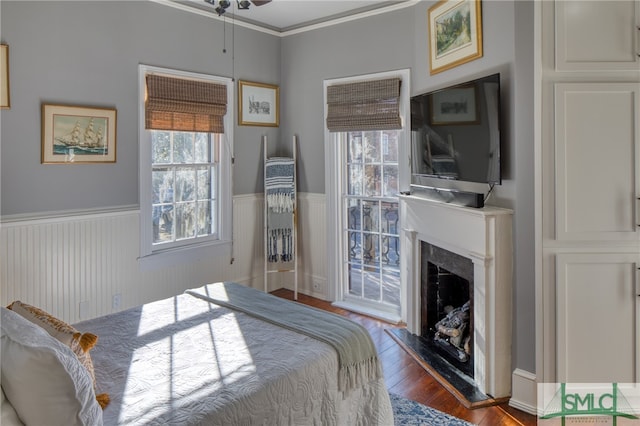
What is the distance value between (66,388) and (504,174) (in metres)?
2.44

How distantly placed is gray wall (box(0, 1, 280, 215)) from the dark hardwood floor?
2.41 metres

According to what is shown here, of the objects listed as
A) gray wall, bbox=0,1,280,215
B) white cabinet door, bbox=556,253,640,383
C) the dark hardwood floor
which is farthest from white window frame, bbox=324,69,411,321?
white cabinet door, bbox=556,253,640,383

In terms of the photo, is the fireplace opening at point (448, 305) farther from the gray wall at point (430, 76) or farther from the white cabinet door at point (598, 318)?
the white cabinet door at point (598, 318)

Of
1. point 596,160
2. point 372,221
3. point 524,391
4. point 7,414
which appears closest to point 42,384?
point 7,414

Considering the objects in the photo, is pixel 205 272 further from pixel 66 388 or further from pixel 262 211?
pixel 66 388

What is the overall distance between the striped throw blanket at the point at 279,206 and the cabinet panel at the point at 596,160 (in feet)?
9.03

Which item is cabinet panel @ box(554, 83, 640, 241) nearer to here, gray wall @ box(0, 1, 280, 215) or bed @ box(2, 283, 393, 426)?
bed @ box(2, 283, 393, 426)

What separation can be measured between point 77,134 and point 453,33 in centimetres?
284

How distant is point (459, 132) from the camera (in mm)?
2955

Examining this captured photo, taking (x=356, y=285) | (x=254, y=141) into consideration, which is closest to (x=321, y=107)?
(x=254, y=141)

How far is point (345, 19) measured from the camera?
423cm

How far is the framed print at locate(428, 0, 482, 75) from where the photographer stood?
2.87 metres

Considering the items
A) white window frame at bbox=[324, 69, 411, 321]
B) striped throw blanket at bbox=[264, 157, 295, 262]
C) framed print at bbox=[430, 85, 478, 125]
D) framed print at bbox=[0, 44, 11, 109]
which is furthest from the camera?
striped throw blanket at bbox=[264, 157, 295, 262]

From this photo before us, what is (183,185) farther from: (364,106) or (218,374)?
(218,374)
